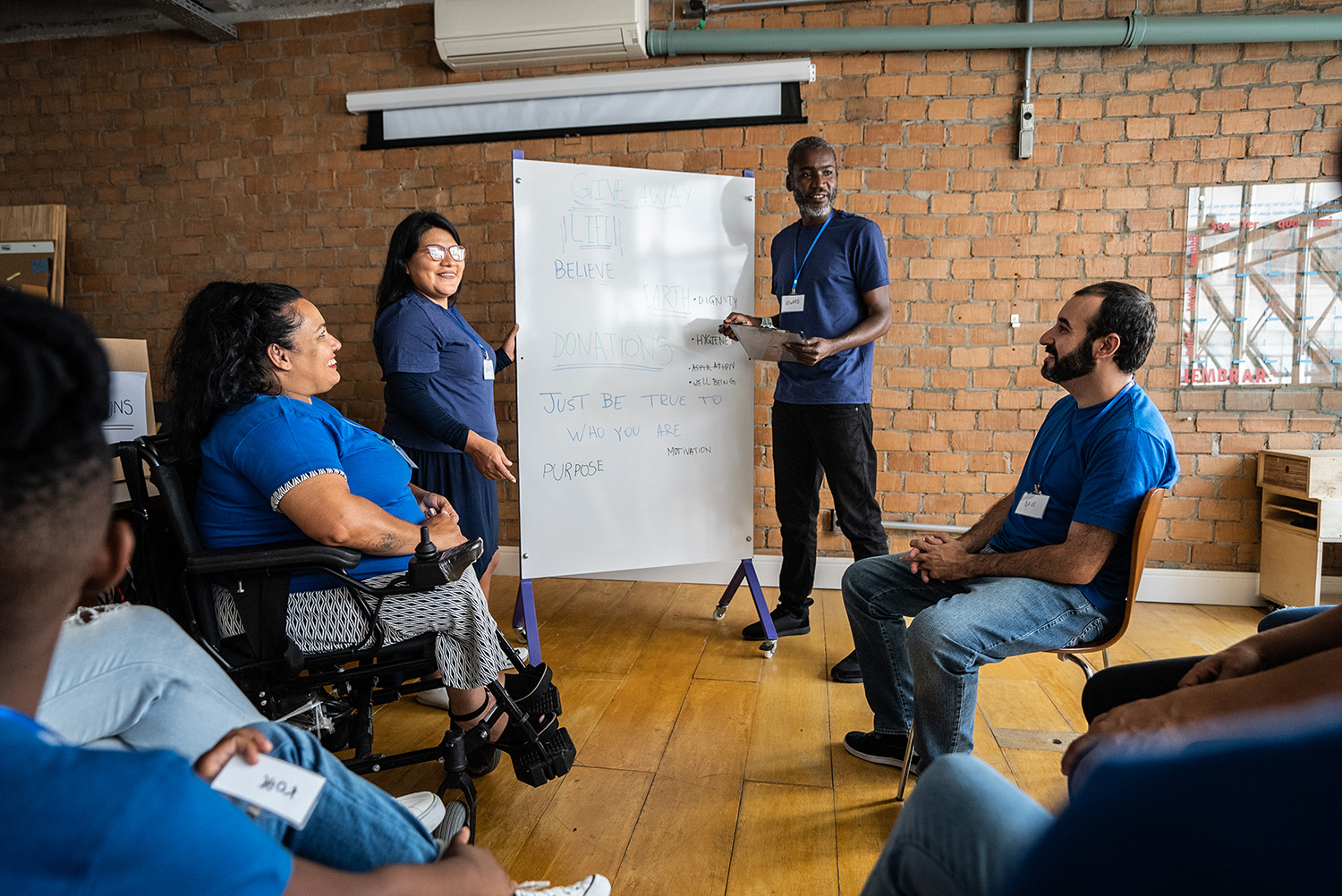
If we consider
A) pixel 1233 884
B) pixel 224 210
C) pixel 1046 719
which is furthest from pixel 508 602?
pixel 1233 884

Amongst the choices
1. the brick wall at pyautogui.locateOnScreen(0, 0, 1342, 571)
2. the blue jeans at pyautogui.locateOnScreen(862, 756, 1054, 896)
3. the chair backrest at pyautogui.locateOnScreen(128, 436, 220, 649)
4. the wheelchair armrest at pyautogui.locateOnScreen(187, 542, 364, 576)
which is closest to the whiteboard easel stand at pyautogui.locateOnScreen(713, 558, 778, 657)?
the brick wall at pyautogui.locateOnScreen(0, 0, 1342, 571)

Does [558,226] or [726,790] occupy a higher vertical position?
[558,226]

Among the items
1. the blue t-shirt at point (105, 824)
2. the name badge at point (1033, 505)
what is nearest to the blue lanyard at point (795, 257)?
the name badge at point (1033, 505)

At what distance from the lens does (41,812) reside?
0.44m

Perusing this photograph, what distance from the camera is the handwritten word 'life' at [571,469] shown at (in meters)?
2.61

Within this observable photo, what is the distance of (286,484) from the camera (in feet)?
4.59

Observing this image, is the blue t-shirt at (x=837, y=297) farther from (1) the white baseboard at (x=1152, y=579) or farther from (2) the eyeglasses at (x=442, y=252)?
(2) the eyeglasses at (x=442, y=252)

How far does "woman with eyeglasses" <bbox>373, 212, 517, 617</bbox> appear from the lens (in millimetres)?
2238

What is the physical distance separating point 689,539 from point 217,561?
68.4 inches

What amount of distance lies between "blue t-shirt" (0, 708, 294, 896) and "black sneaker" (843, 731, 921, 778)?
1.72m

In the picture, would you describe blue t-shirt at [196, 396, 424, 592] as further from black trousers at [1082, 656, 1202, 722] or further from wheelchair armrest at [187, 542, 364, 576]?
black trousers at [1082, 656, 1202, 722]

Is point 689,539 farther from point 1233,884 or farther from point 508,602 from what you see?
point 1233,884

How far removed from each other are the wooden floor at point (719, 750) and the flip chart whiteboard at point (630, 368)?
417mm

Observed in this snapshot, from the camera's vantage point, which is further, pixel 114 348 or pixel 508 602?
pixel 508 602
